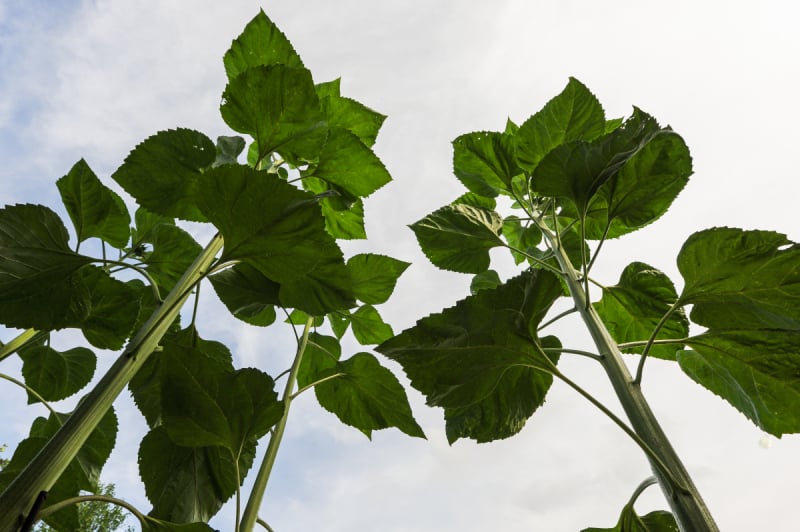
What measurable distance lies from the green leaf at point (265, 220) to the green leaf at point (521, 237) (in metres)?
0.92

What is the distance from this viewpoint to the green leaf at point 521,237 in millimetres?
1679

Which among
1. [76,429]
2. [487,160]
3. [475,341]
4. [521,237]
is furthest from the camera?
[521,237]

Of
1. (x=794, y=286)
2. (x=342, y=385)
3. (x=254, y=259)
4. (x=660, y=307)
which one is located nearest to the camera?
(x=794, y=286)

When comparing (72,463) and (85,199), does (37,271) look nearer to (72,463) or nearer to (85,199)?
(85,199)

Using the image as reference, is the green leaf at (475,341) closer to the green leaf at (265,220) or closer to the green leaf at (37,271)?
the green leaf at (265,220)

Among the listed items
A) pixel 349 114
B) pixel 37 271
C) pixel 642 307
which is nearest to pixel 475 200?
pixel 349 114

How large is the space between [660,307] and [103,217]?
140 cm

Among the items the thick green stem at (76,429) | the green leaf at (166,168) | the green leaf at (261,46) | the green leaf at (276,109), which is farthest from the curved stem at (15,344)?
the green leaf at (261,46)

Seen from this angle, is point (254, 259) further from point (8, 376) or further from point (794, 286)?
point (794, 286)

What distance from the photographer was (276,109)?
1.07 m

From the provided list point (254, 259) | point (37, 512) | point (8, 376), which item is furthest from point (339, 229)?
point (37, 512)

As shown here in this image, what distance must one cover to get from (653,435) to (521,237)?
1076 millimetres

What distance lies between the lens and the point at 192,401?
847 mm

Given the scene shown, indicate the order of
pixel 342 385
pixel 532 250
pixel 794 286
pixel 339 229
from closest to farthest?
pixel 794 286 < pixel 342 385 < pixel 339 229 < pixel 532 250
